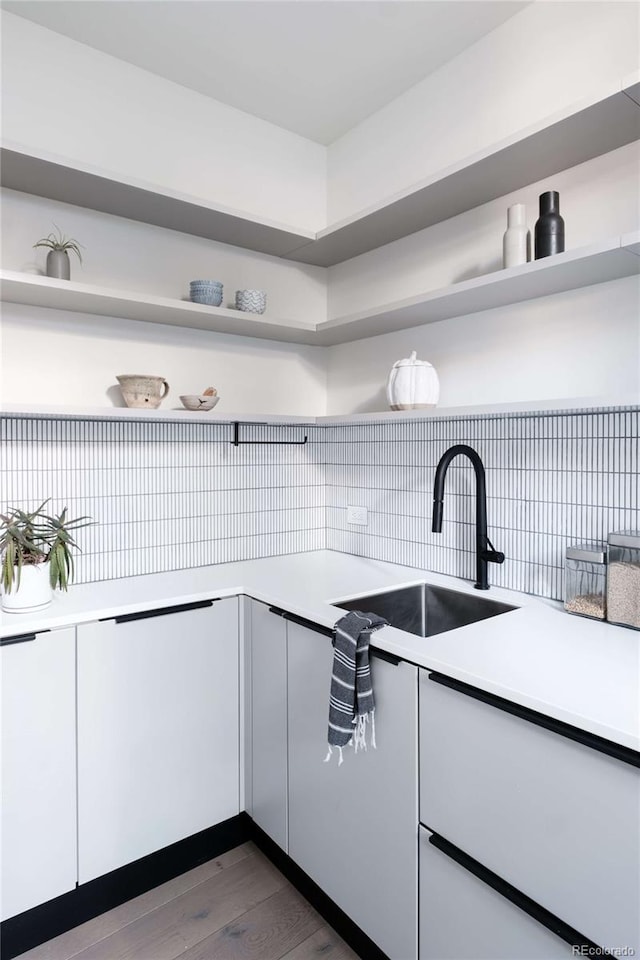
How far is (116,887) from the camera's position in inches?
66.7

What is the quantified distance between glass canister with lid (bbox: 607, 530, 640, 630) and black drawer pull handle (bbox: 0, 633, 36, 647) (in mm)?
1526

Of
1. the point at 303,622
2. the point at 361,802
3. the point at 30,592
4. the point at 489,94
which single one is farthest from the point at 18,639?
the point at 489,94

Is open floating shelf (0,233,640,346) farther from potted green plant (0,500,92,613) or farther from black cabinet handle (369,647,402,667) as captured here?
black cabinet handle (369,647,402,667)

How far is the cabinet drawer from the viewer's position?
94cm

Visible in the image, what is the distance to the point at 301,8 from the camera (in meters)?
1.78

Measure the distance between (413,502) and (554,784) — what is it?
1.29 metres

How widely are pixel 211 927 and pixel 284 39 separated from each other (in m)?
2.78

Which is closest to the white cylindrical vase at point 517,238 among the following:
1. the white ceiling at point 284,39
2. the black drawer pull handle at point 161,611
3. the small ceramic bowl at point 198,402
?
the white ceiling at point 284,39

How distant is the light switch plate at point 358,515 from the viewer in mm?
2473

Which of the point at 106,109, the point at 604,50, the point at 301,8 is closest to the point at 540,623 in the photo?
the point at 604,50

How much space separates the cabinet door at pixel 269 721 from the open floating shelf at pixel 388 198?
1375mm

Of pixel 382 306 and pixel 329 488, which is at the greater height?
pixel 382 306

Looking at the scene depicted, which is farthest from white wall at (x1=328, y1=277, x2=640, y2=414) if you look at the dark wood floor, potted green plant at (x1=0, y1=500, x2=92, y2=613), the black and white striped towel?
the dark wood floor

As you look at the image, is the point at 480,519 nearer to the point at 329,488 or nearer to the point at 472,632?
the point at 472,632
